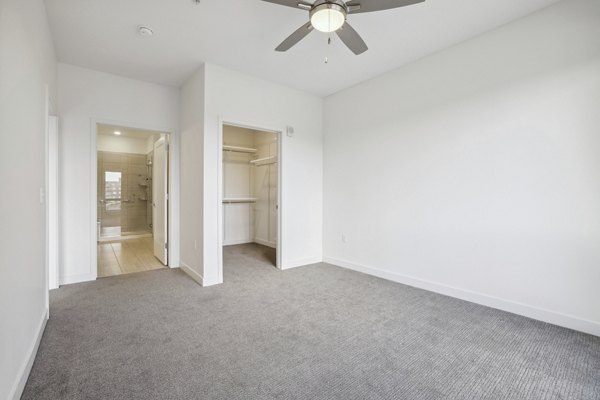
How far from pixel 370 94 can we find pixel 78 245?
14.7 ft

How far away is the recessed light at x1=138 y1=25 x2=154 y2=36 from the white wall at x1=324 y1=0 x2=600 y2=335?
9.15 feet

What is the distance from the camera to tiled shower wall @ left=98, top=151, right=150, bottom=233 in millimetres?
7137

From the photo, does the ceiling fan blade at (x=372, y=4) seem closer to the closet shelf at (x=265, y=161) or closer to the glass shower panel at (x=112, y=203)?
the closet shelf at (x=265, y=161)

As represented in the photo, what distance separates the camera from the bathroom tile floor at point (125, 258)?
416cm

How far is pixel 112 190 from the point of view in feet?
24.0

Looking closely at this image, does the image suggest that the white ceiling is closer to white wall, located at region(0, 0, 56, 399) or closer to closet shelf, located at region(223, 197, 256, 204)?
white wall, located at region(0, 0, 56, 399)

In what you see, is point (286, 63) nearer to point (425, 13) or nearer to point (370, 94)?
A: point (370, 94)

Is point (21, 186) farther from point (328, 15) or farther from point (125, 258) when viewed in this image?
point (125, 258)

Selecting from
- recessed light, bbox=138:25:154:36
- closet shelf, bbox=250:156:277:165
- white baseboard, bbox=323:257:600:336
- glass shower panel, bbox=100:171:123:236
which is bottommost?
white baseboard, bbox=323:257:600:336

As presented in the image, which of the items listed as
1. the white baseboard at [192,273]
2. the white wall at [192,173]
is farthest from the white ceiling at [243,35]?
the white baseboard at [192,273]

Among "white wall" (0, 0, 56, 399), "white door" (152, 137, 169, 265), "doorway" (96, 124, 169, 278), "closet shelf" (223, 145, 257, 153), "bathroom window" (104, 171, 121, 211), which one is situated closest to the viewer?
"white wall" (0, 0, 56, 399)

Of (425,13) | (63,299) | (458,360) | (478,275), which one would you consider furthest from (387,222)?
(63,299)

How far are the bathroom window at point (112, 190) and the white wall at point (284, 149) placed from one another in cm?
538

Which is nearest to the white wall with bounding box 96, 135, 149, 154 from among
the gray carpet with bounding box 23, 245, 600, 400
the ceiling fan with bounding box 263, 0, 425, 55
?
the gray carpet with bounding box 23, 245, 600, 400
